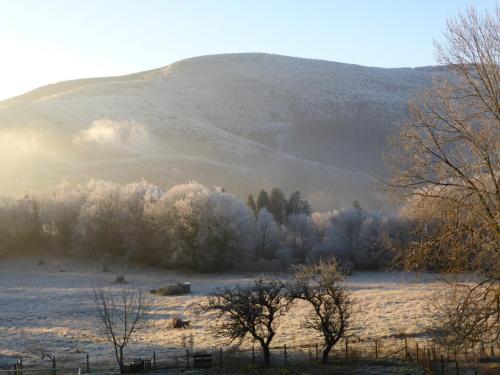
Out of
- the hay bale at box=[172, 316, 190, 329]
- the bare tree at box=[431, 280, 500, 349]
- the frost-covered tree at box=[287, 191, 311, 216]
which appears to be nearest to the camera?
the bare tree at box=[431, 280, 500, 349]

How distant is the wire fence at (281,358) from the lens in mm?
22128

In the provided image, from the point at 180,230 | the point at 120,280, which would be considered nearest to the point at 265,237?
the point at 180,230

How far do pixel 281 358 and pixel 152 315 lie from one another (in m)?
16.9

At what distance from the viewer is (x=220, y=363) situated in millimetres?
24703

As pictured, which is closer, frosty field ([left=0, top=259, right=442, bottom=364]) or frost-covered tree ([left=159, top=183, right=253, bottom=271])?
frosty field ([left=0, top=259, right=442, bottom=364])

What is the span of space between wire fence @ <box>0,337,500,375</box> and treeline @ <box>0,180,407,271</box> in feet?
134

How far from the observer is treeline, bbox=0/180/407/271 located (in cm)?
7044

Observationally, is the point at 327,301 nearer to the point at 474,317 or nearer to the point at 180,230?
the point at 474,317

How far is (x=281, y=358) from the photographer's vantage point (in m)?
25.4

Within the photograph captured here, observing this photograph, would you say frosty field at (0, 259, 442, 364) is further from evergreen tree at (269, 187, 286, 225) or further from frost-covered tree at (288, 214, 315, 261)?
evergreen tree at (269, 187, 286, 225)

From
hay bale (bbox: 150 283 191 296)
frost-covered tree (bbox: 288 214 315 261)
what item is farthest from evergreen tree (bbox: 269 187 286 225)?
hay bale (bbox: 150 283 191 296)

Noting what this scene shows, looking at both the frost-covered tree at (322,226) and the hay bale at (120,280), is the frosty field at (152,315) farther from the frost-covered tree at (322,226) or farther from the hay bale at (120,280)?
the frost-covered tree at (322,226)

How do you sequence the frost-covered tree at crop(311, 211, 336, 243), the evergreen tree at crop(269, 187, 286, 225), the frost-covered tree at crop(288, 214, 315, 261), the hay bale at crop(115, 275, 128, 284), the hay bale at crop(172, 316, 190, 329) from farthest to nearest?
the evergreen tree at crop(269, 187, 286, 225) < the frost-covered tree at crop(311, 211, 336, 243) < the frost-covered tree at crop(288, 214, 315, 261) < the hay bale at crop(115, 275, 128, 284) < the hay bale at crop(172, 316, 190, 329)

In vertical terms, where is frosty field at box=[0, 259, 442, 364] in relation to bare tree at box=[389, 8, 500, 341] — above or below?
below
